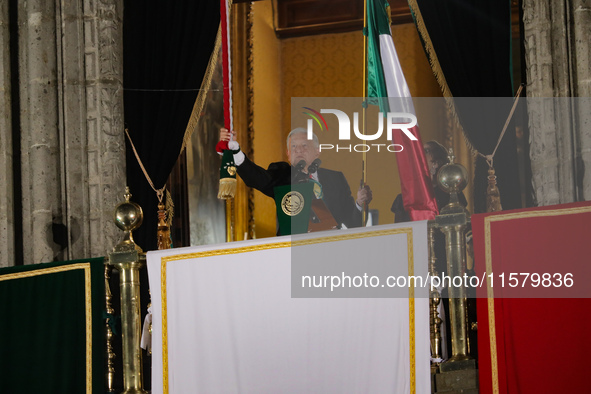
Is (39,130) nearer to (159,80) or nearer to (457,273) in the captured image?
(159,80)

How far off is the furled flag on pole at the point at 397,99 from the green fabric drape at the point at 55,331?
1.98 m

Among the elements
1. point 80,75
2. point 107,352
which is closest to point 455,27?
point 80,75

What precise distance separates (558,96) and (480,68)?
0.52m

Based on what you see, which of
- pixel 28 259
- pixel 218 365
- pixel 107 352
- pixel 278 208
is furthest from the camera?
pixel 28 259

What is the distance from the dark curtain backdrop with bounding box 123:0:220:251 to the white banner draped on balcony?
1.66m

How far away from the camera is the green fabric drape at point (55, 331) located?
4.21 m

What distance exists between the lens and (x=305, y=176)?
5.76 m

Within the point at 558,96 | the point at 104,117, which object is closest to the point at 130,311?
the point at 104,117

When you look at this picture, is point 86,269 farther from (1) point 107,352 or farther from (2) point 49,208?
(2) point 49,208

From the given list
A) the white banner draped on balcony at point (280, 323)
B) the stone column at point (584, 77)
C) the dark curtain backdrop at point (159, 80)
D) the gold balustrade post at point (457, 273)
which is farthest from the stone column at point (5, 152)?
the stone column at point (584, 77)

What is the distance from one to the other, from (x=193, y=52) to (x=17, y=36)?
1313 mm

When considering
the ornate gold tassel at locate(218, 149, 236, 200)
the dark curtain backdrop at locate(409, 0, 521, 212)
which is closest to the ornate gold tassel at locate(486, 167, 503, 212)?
the dark curtain backdrop at locate(409, 0, 521, 212)

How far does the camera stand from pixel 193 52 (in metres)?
5.72

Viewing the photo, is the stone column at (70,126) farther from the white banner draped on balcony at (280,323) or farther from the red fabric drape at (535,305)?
the red fabric drape at (535,305)
